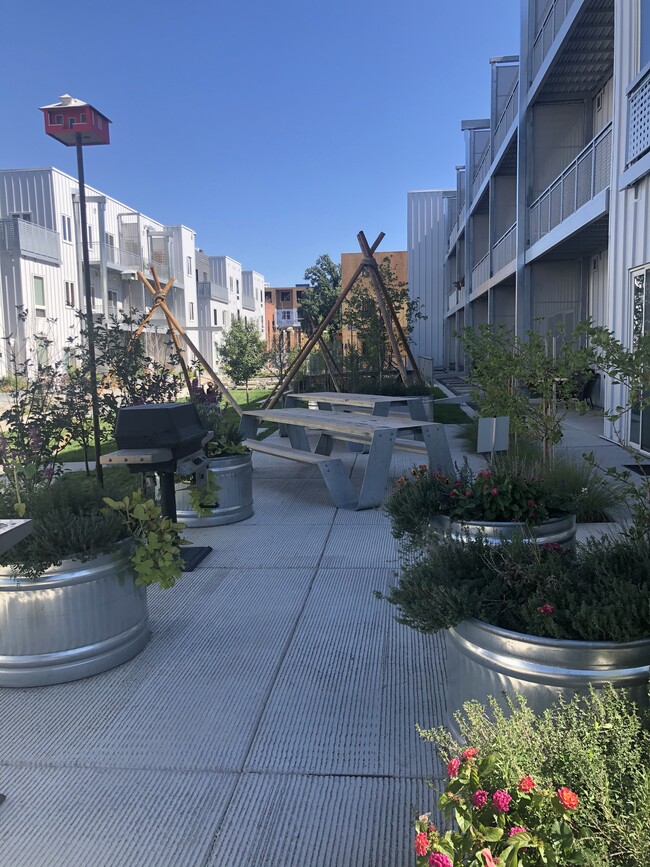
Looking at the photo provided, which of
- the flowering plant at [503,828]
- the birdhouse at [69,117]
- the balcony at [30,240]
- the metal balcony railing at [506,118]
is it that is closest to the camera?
the flowering plant at [503,828]

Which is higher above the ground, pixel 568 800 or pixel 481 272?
pixel 481 272

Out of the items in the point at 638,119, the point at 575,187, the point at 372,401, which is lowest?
the point at 372,401

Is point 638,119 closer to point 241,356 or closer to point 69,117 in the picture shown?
point 69,117

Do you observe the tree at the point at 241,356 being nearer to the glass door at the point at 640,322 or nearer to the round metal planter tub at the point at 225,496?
the glass door at the point at 640,322

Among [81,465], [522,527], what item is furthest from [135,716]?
[81,465]

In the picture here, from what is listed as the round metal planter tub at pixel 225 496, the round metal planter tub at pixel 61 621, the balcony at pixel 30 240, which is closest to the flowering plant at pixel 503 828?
the round metal planter tub at pixel 61 621

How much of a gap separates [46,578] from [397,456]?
7063 millimetres

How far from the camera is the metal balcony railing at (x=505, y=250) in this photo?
18.5 metres

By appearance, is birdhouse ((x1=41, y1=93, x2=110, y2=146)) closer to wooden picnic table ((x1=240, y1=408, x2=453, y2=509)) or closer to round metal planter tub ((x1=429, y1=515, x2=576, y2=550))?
wooden picnic table ((x1=240, y1=408, x2=453, y2=509))

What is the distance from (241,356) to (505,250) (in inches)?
452

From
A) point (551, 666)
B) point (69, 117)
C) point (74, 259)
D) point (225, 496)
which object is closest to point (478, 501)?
point (551, 666)

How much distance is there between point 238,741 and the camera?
286cm

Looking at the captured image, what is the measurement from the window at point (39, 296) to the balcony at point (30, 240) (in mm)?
997

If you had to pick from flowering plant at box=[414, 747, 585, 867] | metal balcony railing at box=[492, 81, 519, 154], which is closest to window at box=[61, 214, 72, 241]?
metal balcony railing at box=[492, 81, 519, 154]
